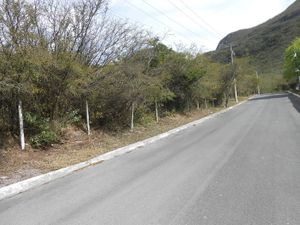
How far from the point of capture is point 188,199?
6.54m

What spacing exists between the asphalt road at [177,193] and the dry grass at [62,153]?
3.44 ft

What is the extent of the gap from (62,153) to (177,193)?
646 centimetres

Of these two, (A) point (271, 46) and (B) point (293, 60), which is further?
(A) point (271, 46)

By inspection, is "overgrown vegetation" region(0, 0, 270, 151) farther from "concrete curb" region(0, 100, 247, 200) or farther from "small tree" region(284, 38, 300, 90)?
"small tree" region(284, 38, 300, 90)

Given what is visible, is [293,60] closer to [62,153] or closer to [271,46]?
[62,153]

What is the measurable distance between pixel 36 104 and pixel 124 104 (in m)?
6.26

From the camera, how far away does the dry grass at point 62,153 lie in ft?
32.4

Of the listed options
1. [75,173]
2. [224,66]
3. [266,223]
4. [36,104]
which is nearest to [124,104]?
[36,104]

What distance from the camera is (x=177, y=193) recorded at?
275 inches

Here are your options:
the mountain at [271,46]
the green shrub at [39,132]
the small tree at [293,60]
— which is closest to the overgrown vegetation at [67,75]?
the green shrub at [39,132]

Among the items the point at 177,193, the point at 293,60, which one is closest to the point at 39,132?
the point at 177,193

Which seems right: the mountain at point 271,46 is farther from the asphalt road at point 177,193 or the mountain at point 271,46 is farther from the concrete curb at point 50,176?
the asphalt road at point 177,193

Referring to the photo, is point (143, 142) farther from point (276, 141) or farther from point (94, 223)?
point (94, 223)

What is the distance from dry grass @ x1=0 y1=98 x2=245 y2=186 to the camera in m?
9.87
